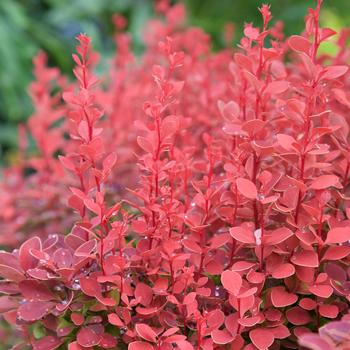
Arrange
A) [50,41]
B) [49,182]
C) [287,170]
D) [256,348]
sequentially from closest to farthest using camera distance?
[256,348] → [287,170] → [49,182] → [50,41]

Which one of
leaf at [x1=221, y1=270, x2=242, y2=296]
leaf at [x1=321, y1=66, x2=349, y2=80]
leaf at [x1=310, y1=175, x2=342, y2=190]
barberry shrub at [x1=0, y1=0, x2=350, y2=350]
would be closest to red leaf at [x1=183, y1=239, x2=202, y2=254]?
barberry shrub at [x1=0, y1=0, x2=350, y2=350]

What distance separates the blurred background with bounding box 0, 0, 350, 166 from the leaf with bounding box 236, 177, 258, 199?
329cm

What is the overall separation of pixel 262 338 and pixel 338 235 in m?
0.20

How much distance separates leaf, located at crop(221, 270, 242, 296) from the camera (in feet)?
3.06

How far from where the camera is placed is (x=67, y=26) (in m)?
4.62

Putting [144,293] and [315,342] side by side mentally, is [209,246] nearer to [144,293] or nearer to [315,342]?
[144,293]

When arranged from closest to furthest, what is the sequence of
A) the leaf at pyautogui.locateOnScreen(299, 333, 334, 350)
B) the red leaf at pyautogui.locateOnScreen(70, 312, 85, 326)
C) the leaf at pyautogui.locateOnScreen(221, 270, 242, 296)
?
1. the leaf at pyautogui.locateOnScreen(299, 333, 334, 350)
2. the leaf at pyautogui.locateOnScreen(221, 270, 242, 296)
3. the red leaf at pyautogui.locateOnScreen(70, 312, 85, 326)

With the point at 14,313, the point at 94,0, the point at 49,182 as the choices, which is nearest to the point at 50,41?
the point at 94,0

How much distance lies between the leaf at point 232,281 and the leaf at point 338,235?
0.54 ft

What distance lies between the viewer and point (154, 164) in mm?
994

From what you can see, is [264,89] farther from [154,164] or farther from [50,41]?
[50,41]

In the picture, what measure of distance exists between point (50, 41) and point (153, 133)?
3577 mm

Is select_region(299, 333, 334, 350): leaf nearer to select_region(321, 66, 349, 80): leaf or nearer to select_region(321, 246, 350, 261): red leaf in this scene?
select_region(321, 246, 350, 261): red leaf

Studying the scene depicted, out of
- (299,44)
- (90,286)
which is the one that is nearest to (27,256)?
(90,286)
